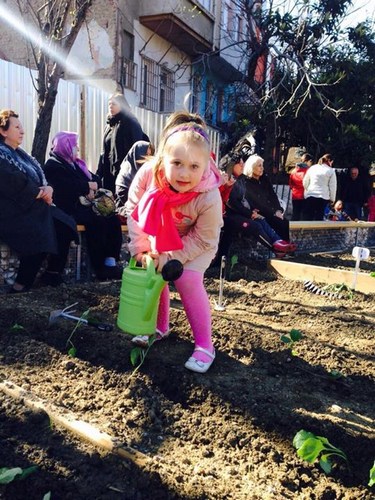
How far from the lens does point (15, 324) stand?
3047mm

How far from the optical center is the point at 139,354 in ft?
8.57

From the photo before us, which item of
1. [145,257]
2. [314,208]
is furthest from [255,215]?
[145,257]

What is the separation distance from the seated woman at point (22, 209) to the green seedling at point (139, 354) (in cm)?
170

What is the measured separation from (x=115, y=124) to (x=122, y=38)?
5.97 meters

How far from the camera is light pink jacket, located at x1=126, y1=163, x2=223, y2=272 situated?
259 cm

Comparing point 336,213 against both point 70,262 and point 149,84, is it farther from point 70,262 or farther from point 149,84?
point 70,262

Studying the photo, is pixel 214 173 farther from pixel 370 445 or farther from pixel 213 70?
pixel 213 70

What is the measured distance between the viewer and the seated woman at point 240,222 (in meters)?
6.01

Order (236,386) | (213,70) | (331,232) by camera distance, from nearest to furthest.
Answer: (236,386)
(331,232)
(213,70)

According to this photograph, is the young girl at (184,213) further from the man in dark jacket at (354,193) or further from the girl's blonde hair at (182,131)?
the man in dark jacket at (354,193)

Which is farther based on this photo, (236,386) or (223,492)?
(236,386)

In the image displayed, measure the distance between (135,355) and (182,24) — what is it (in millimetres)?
11335

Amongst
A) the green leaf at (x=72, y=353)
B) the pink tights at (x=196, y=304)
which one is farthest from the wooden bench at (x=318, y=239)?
the green leaf at (x=72, y=353)

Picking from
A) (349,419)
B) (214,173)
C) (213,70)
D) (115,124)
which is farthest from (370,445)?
(213,70)
